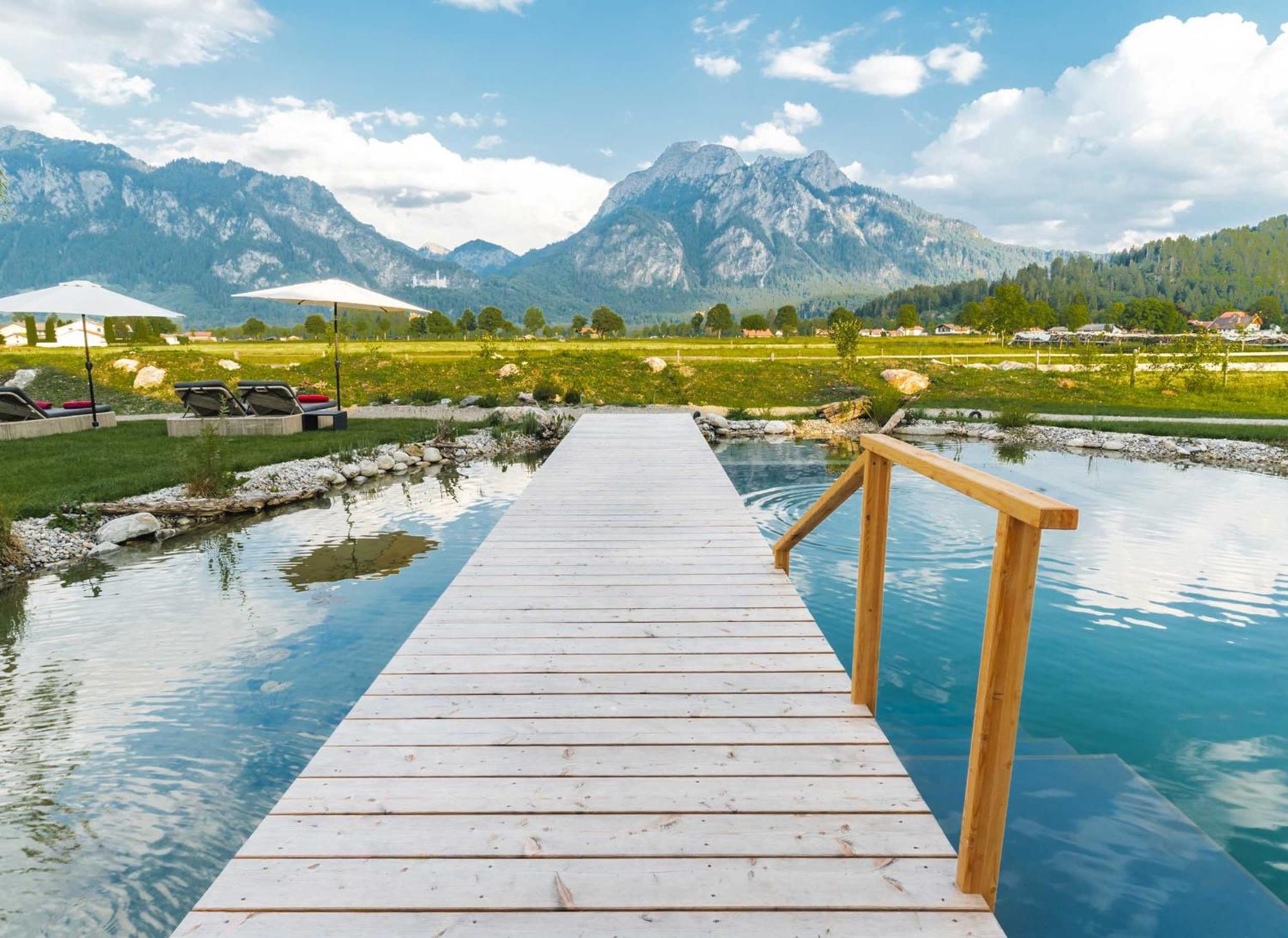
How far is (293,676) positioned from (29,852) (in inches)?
70.8

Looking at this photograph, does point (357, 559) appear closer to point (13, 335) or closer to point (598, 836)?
point (598, 836)

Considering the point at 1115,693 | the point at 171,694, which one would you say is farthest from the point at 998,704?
the point at 171,694

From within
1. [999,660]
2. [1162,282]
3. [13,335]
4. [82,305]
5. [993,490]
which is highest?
[1162,282]

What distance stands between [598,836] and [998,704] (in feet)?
4.23

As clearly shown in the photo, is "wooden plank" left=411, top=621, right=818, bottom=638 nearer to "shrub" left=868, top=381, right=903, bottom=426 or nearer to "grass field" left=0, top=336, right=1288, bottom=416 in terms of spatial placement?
"shrub" left=868, top=381, right=903, bottom=426

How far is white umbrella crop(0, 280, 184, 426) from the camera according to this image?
13000 mm

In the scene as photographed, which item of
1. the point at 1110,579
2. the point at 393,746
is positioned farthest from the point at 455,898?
the point at 1110,579

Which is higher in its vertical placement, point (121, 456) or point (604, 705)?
point (604, 705)

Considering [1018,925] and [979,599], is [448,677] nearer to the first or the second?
[1018,925]

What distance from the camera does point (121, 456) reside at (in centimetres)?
1115

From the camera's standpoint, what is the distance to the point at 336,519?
9.20 m

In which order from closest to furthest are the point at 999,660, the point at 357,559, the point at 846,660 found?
the point at 999,660 < the point at 846,660 < the point at 357,559

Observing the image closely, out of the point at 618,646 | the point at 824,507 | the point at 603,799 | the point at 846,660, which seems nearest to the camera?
→ the point at 603,799

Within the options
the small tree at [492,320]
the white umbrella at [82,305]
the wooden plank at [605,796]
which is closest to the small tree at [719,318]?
the small tree at [492,320]
